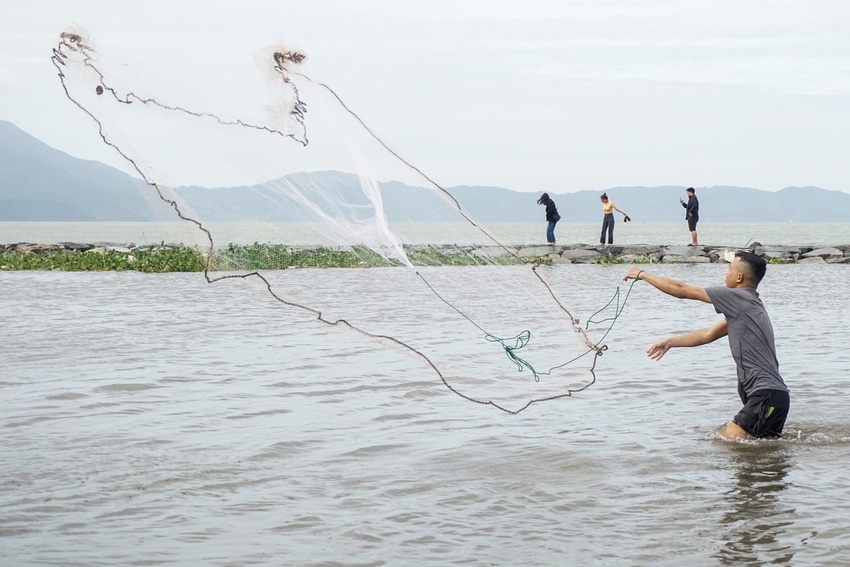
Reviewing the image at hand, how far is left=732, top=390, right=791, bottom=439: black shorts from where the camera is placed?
677 centimetres

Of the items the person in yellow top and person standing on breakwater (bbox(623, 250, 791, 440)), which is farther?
the person in yellow top

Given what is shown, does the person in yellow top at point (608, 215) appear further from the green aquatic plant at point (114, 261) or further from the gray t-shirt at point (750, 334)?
the gray t-shirt at point (750, 334)

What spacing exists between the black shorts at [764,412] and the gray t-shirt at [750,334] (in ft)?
0.16

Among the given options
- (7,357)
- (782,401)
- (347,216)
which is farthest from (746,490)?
(7,357)

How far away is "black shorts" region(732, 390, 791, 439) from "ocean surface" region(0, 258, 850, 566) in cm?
13

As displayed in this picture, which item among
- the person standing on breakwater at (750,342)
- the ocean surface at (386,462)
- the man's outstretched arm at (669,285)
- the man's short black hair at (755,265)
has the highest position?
the man's short black hair at (755,265)

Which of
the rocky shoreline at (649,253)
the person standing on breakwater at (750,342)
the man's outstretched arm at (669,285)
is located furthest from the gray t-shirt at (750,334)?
the rocky shoreline at (649,253)

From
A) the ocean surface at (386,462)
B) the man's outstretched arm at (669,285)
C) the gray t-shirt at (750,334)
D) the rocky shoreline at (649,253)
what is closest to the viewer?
the ocean surface at (386,462)

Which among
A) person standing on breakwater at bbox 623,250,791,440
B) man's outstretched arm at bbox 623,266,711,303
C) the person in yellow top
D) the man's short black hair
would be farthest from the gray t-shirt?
the person in yellow top

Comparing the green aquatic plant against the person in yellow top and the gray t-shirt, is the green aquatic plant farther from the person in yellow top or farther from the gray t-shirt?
the gray t-shirt

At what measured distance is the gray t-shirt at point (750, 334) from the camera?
264 inches

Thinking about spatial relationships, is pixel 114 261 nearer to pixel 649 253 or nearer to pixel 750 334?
pixel 649 253

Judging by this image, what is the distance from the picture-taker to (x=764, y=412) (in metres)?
6.80

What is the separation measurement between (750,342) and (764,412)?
1.62 feet
